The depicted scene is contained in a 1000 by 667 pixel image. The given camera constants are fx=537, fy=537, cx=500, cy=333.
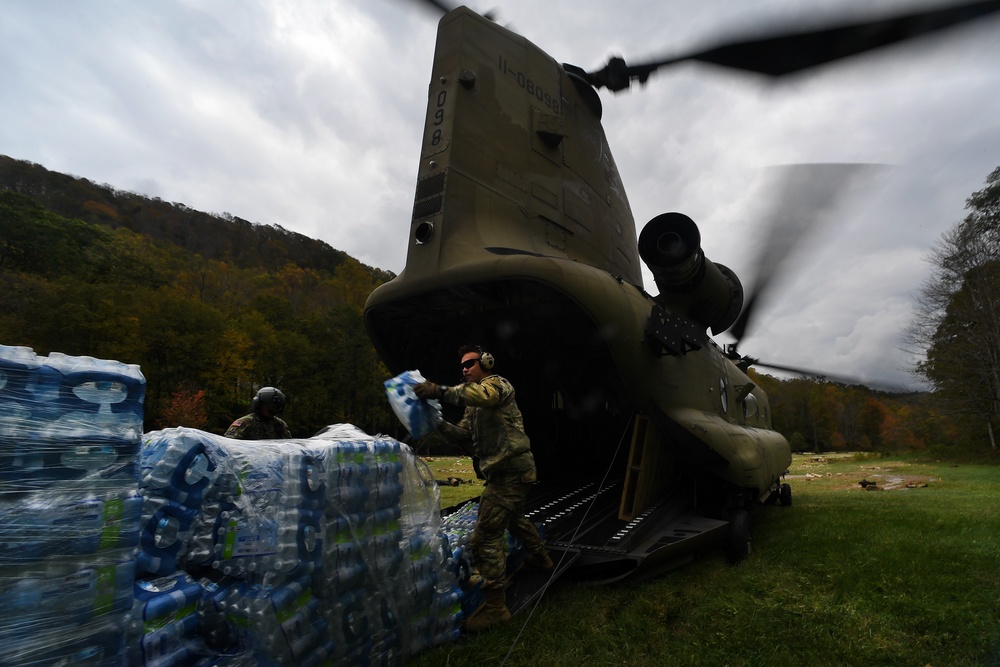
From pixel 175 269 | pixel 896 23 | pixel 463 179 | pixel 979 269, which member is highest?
pixel 175 269

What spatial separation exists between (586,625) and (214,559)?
2.31m

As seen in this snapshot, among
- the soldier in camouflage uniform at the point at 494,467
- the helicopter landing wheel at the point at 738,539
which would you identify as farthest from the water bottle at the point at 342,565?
the helicopter landing wheel at the point at 738,539

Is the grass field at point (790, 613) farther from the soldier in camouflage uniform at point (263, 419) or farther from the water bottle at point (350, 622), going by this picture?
the soldier in camouflage uniform at point (263, 419)

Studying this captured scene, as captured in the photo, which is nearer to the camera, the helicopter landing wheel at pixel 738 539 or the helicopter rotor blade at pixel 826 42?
the helicopter rotor blade at pixel 826 42

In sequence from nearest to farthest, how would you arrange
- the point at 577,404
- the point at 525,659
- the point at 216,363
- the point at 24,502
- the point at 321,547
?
the point at 24,502 → the point at 321,547 → the point at 525,659 → the point at 577,404 → the point at 216,363

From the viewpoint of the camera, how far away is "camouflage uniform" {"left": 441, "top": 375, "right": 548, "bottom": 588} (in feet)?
11.0

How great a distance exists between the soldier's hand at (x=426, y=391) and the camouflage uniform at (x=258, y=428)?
7.24 ft

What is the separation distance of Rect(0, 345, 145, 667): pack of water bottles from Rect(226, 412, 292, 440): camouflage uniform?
3.05m

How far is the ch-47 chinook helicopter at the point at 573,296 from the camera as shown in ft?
14.3

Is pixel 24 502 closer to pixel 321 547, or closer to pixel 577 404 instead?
pixel 321 547

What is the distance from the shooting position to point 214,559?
85.4 inches

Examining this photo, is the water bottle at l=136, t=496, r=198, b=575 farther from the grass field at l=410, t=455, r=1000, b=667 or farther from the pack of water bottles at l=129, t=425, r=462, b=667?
the grass field at l=410, t=455, r=1000, b=667

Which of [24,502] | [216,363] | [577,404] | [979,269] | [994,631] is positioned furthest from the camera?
[216,363]

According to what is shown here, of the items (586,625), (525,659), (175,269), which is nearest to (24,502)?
(525,659)
